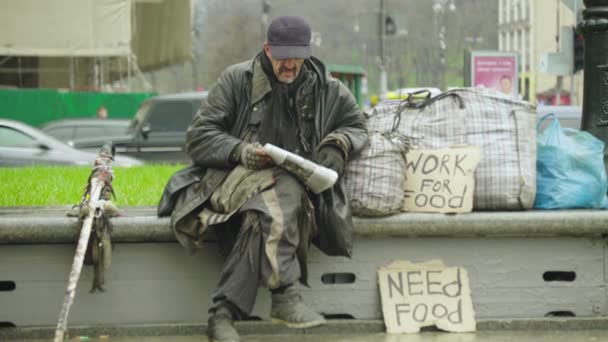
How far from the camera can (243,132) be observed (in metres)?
6.04

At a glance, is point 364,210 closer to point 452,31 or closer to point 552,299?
point 552,299

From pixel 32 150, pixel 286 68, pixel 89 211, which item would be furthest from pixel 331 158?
pixel 32 150

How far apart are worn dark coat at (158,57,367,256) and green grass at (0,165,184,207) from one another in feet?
4.69

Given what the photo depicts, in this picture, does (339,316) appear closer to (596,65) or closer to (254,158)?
(254,158)

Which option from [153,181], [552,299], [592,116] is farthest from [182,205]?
[153,181]

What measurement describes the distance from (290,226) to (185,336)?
93 cm

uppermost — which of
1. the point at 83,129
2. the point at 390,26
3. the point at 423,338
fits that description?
the point at 390,26

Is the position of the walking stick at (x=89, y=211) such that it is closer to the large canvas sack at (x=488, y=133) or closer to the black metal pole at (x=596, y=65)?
the large canvas sack at (x=488, y=133)

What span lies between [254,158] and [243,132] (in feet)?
1.26

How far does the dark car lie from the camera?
71.7 ft

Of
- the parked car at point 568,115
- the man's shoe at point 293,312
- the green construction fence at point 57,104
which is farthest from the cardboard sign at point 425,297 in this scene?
the green construction fence at point 57,104

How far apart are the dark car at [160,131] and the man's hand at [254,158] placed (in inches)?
635

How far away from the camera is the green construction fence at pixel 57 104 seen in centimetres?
3369

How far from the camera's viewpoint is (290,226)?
220 inches
